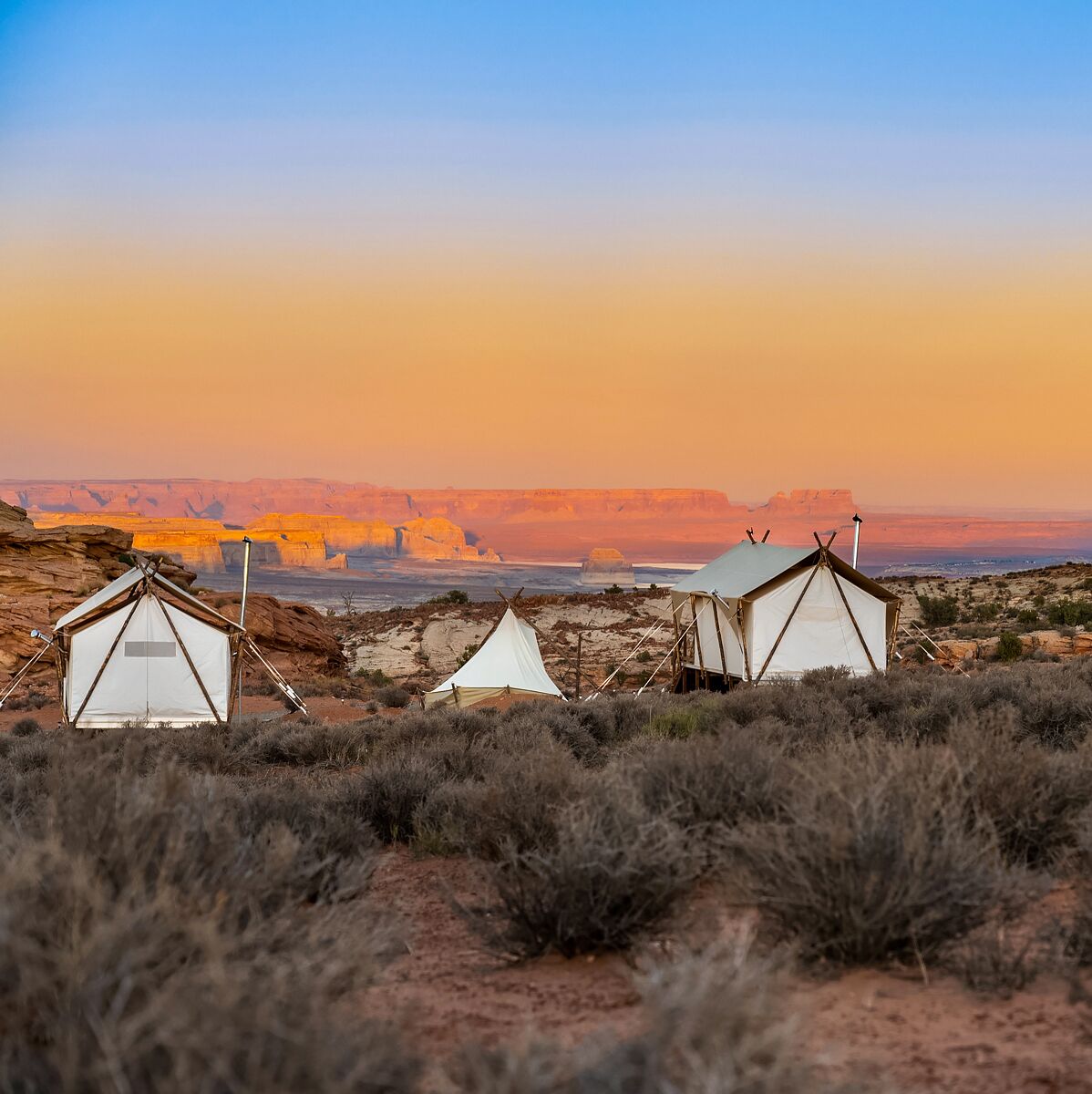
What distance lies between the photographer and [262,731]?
1184 centimetres

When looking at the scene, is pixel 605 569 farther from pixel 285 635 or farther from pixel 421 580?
pixel 285 635

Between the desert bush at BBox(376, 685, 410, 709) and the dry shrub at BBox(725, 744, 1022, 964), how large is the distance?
672 inches

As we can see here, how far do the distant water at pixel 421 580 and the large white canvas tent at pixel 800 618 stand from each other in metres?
64.4

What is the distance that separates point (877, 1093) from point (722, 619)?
55.8ft

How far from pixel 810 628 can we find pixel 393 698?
8.42 metres

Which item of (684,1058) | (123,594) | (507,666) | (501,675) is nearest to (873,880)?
(684,1058)

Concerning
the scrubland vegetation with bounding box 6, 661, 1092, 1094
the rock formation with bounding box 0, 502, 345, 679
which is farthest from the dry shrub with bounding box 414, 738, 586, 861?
the rock formation with bounding box 0, 502, 345, 679

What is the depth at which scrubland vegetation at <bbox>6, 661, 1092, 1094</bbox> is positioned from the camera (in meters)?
2.13

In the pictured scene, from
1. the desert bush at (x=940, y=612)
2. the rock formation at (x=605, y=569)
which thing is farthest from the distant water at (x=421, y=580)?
the desert bush at (x=940, y=612)

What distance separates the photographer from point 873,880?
3379mm

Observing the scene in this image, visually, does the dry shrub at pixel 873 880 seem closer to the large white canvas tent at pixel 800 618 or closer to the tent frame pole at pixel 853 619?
the large white canvas tent at pixel 800 618

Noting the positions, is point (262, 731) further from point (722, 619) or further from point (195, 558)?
point (195, 558)

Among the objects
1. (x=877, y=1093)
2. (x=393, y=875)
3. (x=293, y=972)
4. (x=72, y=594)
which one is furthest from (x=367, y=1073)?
(x=72, y=594)

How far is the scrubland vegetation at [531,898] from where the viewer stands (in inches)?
83.9
